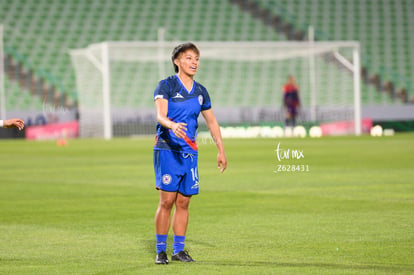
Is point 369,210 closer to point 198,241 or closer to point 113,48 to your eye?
point 198,241

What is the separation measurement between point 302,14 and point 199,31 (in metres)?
5.78

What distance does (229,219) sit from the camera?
10789 millimetres

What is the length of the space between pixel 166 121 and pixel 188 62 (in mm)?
670

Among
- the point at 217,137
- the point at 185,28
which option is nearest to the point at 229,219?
the point at 217,137

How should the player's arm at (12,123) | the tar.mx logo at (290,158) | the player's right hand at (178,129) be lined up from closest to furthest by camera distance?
1. the player's right hand at (178,129)
2. the player's arm at (12,123)
3. the tar.mx logo at (290,158)

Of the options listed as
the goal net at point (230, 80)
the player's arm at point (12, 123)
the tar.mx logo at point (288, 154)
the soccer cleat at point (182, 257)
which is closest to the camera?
the soccer cleat at point (182, 257)

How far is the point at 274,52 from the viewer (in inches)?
1601

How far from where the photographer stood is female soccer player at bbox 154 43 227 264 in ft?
25.0

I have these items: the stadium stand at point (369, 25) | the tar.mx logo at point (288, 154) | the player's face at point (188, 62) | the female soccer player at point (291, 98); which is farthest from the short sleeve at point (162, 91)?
the stadium stand at point (369, 25)

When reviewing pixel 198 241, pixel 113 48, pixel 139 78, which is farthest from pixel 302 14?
pixel 198 241

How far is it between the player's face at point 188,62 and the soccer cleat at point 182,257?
1.53 m

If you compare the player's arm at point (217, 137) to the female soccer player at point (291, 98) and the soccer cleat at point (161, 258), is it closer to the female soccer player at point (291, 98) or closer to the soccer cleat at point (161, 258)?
the soccer cleat at point (161, 258)

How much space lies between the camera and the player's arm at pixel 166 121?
720 cm

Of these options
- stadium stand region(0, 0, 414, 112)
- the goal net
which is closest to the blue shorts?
the goal net
